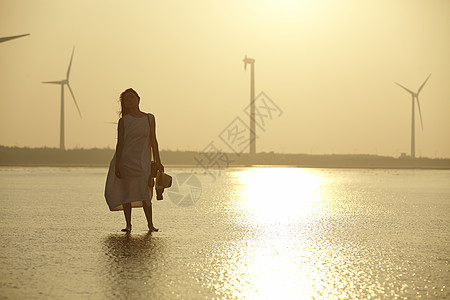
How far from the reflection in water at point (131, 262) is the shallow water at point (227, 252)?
0.03ft

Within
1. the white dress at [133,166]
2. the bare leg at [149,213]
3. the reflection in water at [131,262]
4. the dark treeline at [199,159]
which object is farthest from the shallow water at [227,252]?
the dark treeline at [199,159]

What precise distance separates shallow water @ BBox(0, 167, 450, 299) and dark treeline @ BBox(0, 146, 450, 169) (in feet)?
160

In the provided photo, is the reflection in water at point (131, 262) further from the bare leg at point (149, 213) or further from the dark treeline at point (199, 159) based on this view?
the dark treeline at point (199, 159)

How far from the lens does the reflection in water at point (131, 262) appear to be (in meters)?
5.63

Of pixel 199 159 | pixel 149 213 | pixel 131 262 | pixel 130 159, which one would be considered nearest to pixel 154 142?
pixel 130 159

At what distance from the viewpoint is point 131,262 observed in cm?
691

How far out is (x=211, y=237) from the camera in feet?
29.3

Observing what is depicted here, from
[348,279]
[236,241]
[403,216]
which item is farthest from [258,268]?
[403,216]

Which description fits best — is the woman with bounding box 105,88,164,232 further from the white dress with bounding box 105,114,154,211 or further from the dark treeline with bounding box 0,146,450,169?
the dark treeline with bounding box 0,146,450,169

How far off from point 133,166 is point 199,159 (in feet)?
221

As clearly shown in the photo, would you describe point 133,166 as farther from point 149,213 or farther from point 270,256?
point 270,256

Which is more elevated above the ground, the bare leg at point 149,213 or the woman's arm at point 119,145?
the woman's arm at point 119,145

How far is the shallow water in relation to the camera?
560 centimetres

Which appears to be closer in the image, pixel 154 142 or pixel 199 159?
pixel 154 142
